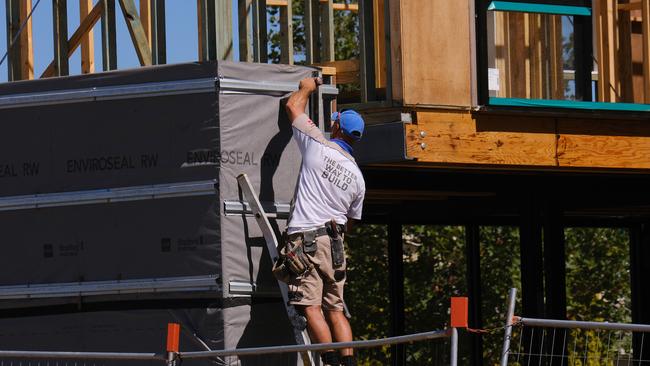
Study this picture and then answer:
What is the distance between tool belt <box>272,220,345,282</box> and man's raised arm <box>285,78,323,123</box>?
2.74 feet

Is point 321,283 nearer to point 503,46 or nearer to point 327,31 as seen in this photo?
point 327,31

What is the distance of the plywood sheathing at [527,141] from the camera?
36.0 ft

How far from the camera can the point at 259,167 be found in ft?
31.1

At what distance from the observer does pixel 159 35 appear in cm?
1095

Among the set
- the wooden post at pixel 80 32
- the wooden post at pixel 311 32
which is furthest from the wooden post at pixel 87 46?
the wooden post at pixel 311 32

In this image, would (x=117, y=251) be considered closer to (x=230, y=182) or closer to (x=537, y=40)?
(x=230, y=182)

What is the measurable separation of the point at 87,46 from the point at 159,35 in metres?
1.68

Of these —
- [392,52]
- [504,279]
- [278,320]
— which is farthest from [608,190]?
[504,279]

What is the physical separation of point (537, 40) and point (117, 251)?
5111mm

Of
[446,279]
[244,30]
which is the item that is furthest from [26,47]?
[446,279]

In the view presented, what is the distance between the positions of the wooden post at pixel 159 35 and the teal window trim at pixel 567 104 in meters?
2.74

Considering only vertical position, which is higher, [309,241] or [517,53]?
[517,53]

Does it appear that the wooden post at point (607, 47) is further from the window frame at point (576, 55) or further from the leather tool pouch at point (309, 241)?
the leather tool pouch at point (309, 241)

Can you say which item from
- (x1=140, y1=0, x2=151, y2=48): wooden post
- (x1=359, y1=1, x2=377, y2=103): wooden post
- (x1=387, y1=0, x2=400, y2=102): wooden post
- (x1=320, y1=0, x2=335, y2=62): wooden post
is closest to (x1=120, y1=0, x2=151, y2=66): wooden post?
(x1=140, y1=0, x2=151, y2=48): wooden post
